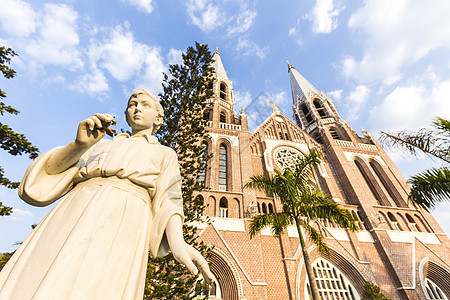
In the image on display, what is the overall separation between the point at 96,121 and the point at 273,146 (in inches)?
641

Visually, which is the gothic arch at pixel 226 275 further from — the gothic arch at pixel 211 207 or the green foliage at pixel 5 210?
the green foliage at pixel 5 210

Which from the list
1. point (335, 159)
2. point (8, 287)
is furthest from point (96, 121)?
point (335, 159)

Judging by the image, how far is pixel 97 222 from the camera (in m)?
1.17

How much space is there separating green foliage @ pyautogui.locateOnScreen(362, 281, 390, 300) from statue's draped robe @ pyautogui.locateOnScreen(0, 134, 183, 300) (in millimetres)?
11903

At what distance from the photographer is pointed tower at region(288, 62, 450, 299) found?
37.6 feet

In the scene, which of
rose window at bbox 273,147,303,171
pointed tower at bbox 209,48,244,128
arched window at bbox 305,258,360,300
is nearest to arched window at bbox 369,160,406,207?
rose window at bbox 273,147,303,171

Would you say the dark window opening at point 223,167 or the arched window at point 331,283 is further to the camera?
the dark window opening at point 223,167

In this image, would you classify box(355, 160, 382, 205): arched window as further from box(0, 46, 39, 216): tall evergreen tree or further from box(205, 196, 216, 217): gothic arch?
box(0, 46, 39, 216): tall evergreen tree

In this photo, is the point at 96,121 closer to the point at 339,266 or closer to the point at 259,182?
the point at 259,182

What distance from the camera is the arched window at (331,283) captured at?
10789 millimetres

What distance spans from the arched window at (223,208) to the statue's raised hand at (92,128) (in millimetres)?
10478

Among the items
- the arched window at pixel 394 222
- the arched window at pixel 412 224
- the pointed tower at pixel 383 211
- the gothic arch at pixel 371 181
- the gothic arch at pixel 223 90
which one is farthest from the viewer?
the gothic arch at pixel 223 90

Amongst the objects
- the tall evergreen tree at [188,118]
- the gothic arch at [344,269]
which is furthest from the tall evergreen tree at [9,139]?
the gothic arch at [344,269]

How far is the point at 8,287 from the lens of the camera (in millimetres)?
961
